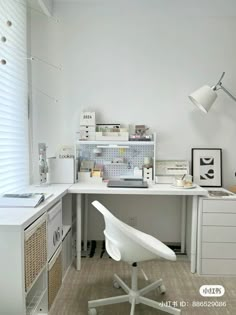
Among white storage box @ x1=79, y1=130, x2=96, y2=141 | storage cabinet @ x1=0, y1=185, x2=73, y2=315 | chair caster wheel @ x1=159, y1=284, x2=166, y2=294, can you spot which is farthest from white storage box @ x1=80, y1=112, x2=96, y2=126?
chair caster wheel @ x1=159, y1=284, x2=166, y2=294

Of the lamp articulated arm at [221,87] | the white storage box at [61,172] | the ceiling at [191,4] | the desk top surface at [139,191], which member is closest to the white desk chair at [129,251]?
the desk top surface at [139,191]

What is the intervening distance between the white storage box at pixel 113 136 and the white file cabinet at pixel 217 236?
965mm

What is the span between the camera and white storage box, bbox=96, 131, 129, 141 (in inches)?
107

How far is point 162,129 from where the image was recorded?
2887 mm

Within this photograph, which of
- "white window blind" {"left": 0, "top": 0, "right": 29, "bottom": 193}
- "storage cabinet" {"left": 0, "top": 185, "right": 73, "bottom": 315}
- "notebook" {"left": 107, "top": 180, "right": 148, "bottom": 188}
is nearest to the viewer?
"storage cabinet" {"left": 0, "top": 185, "right": 73, "bottom": 315}

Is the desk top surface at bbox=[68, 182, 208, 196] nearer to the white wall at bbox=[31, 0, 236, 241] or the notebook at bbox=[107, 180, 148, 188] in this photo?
the notebook at bbox=[107, 180, 148, 188]

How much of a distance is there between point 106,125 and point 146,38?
3.32 feet

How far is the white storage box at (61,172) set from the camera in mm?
2630

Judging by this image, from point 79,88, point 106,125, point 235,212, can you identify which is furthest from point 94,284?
point 79,88

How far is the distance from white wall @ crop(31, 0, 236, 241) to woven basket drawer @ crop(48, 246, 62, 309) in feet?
4.07

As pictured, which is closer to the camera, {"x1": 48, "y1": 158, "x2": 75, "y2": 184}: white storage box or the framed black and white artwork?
{"x1": 48, "y1": 158, "x2": 75, "y2": 184}: white storage box

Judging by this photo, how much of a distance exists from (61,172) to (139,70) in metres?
1.35

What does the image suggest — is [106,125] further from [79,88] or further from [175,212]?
[175,212]

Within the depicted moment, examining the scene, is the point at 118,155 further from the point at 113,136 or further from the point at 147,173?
the point at 147,173
